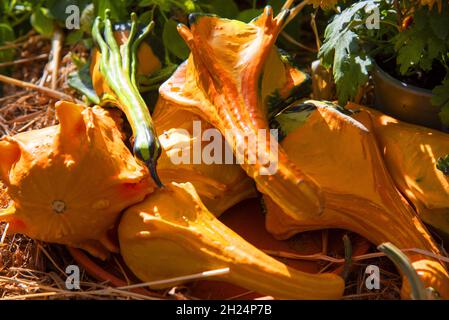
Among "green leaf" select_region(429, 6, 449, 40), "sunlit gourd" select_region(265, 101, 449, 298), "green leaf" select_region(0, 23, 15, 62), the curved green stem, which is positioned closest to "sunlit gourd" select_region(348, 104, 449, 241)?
"sunlit gourd" select_region(265, 101, 449, 298)

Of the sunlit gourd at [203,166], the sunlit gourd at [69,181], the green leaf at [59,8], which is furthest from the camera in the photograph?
the green leaf at [59,8]

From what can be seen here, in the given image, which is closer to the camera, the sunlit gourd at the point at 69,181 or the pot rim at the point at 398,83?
the sunlit gourd at the point at 69,181

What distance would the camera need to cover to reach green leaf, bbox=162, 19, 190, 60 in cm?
147

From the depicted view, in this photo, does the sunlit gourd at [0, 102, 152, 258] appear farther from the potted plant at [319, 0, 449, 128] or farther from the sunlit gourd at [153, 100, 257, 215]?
the potted plant at [319, 0, 449, 128]

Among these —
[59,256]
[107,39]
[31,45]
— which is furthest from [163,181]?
[31,45]

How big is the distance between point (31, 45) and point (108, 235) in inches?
32.2

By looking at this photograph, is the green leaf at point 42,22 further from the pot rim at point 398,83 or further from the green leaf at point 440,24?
the green leaf at point 440,24

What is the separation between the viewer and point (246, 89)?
3.81 ft

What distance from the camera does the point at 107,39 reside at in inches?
54.6

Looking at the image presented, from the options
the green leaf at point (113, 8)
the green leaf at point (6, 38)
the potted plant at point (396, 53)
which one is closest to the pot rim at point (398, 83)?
the potted plant at point (396, 53)

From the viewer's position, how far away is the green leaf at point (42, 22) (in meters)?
1.73

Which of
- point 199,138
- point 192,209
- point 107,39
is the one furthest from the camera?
point 107,39

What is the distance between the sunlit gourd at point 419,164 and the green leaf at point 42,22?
86 cm
